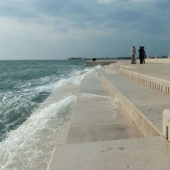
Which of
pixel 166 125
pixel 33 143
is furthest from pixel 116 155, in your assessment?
pixel 33 143

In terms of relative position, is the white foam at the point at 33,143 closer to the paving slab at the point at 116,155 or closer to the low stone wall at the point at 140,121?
the paving slab at the point at 116,155

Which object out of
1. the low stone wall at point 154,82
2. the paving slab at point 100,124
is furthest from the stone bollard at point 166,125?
the low stone wall at point 154,82

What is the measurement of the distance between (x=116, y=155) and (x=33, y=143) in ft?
6.26

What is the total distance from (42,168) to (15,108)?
16.7ft

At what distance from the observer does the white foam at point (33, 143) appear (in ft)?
9.77

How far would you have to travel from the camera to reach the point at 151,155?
2090mm

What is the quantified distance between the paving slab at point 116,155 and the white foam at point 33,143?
0.74 m

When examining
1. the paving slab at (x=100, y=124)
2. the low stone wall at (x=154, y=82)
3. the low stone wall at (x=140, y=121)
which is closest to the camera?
the low stone wall at (x=140, y=121)

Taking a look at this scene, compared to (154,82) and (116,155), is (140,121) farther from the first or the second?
(154,82)

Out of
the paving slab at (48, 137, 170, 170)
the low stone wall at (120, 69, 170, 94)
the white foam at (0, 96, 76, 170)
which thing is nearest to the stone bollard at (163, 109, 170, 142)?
the paving slab at (48, 137, 170, 170)

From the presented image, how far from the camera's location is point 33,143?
360 cm

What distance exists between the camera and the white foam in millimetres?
2977

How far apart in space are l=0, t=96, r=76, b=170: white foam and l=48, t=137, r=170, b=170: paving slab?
29.3 inches

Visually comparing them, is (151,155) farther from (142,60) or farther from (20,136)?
(142,60)
